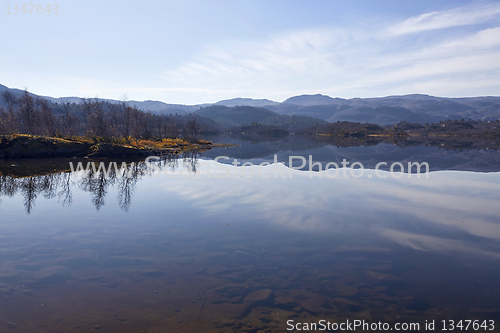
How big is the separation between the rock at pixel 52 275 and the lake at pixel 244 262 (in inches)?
1.1

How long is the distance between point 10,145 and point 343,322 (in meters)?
40.7

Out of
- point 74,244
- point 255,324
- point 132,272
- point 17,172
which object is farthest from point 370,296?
point 17,172

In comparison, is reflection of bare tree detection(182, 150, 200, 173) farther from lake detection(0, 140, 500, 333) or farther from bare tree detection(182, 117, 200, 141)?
bare tree detection(182, 117, 200, 141)

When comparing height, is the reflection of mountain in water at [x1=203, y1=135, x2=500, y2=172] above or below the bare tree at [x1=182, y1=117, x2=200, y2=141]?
below

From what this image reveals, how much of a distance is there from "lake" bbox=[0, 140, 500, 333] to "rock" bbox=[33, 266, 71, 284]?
0.09ft

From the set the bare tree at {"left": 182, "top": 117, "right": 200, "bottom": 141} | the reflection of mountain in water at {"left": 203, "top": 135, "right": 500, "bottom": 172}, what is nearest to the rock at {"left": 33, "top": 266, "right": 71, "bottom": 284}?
the reflection of mountain in water at {"left": 203, "top": 135, "right": 500, "bottom": 172}

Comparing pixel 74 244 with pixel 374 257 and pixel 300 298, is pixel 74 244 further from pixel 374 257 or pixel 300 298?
pixel 374 257

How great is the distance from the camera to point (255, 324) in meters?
5.73

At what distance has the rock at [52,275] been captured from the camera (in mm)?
7316

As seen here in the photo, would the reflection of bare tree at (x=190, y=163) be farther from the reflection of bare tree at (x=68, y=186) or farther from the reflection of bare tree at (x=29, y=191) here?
the reflection of bare tree at (x=29, y=191)

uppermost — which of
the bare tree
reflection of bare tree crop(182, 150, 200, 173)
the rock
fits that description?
the bare tree

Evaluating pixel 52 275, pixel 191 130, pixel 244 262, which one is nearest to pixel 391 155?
pixel 244 262

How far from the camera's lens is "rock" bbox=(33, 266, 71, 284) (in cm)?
732

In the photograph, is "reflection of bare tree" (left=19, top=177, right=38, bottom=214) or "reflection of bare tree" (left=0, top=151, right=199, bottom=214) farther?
"reflection of bare tree" (left=0, top=151, right=199, bottom=214)
